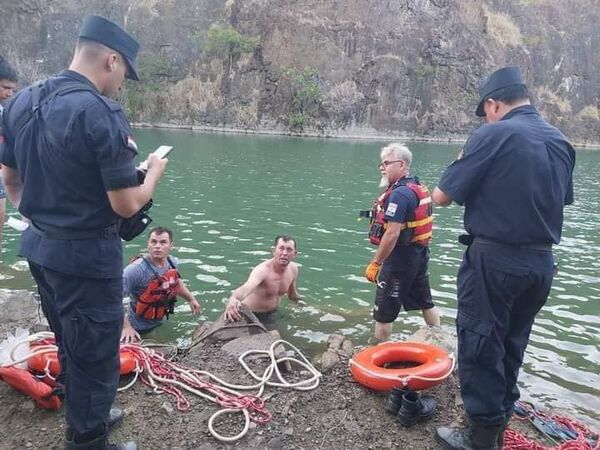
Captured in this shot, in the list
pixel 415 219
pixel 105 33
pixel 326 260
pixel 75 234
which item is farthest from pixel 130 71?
pixel 326 260

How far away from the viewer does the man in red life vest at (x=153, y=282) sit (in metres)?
6.52

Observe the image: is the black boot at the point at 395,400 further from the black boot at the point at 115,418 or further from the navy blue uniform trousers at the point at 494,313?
the black boot at the point at 115,418

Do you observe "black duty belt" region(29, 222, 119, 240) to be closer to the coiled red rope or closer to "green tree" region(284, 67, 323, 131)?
the coiled red rope

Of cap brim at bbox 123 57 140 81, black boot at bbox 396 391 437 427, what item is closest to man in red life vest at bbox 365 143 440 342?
black boot at bbox 396 391 437 427

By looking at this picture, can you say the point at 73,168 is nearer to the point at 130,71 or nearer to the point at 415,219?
the point at 130,71

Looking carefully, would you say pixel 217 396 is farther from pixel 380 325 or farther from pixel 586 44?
pixel 586 44

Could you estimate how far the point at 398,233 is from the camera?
5.73 metres

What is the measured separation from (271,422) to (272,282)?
3487 mm

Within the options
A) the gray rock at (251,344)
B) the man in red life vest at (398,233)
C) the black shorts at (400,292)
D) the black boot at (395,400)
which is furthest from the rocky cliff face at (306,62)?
the black boot at (395,400)

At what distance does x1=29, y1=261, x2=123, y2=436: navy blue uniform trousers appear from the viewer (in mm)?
2953

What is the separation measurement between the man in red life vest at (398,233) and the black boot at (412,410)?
192 centimetres

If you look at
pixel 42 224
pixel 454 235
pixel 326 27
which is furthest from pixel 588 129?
pixel 42 224

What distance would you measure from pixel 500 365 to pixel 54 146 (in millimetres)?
3069

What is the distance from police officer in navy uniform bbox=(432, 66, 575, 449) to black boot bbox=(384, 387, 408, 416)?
0.67 m
